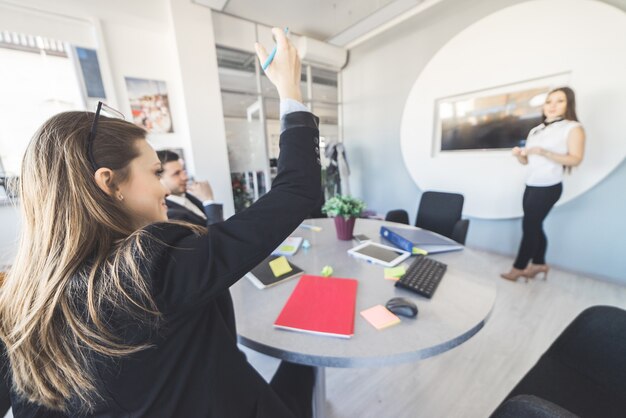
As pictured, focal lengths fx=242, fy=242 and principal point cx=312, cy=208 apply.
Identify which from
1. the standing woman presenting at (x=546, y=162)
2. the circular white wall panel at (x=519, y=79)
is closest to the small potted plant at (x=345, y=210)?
the standing woman presenting at (x=546, y=162)

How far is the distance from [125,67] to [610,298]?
525 cm

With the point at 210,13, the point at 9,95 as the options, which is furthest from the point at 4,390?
the point at 210,13

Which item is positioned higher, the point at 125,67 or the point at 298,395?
the point at 125,67

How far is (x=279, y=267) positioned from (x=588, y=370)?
1.21 meters

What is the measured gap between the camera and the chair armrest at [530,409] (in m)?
0.45

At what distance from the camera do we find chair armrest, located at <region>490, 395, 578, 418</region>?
45 cm

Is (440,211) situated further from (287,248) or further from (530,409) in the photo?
(530,409)

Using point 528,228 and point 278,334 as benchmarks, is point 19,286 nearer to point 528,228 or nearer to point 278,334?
point 278,334

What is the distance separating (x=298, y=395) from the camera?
2.64 feet

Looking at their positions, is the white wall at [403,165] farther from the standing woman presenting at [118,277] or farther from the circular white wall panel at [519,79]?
the standing woman presenting at [118,277]

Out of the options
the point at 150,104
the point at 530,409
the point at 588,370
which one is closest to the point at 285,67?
the point at 530,409

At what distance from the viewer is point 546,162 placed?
2.04 meters

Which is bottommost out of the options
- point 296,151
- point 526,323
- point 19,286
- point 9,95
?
point 526,323

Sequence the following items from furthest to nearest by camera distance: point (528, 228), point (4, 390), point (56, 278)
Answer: point (528, 228)
point (4, 390)
point (56, 278)
